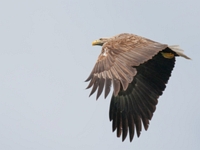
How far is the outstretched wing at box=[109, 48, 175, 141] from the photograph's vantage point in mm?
15461

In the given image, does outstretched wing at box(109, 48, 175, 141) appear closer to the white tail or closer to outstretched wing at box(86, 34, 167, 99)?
the white tail

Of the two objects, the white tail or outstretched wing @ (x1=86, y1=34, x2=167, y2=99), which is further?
the white tail

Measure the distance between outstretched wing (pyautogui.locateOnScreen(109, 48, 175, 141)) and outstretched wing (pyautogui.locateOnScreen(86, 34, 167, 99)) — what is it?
3.76ft

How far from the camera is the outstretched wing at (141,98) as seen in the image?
50.7ft

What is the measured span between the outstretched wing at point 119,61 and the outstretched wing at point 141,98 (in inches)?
45.1

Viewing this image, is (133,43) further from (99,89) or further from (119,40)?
(99,89)

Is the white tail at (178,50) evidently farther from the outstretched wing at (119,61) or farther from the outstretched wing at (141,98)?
the outstretched wing at (119,61)

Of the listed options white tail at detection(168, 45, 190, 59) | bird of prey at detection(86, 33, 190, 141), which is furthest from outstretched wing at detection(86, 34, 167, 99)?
white tail at detection(168, 45, 190, 59)

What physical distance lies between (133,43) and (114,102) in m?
1.99

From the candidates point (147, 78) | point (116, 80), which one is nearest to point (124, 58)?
point (116, 80)

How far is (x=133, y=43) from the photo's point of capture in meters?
14.4

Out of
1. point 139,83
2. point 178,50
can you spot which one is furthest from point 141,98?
point 178,50

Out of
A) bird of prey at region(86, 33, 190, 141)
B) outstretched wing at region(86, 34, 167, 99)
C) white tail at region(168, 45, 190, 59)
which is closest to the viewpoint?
outstretched wing at region(86, 34, 167, 99)

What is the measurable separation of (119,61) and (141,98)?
2.27m
